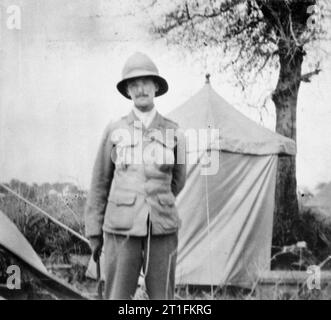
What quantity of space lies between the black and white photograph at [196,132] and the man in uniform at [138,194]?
5.5 inches

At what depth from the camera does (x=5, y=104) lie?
3.73 m

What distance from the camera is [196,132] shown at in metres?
3.64

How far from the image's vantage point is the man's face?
349 centimetres

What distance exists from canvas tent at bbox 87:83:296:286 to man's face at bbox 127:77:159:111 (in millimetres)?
198

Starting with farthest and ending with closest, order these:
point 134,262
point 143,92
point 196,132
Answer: point 196,132 < point 143,92 < point 134,262

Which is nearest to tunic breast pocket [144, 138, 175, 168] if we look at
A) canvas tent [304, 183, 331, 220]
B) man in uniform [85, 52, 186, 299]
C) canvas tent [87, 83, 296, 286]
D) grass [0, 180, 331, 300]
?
man in uniform [85, 52, 186, 299]

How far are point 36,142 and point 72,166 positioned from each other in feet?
0.90

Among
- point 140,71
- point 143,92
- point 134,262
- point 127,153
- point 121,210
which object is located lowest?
point 134,262

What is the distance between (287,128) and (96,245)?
1.39 meters

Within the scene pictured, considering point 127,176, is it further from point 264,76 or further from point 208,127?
point 264,76

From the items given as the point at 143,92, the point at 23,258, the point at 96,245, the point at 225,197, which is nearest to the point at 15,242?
the point at 23,258

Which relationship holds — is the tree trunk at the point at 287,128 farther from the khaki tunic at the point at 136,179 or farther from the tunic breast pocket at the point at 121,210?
the tunic breast pocket at the point at 121,210

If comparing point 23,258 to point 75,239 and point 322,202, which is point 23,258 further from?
point 322,202

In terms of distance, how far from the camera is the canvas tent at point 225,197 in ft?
11.9
